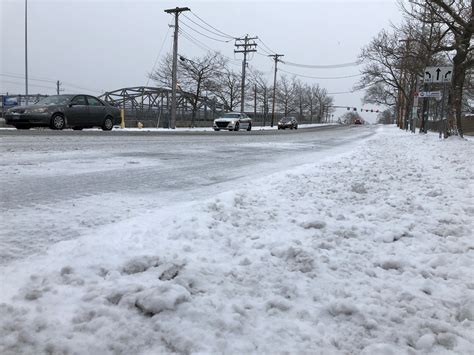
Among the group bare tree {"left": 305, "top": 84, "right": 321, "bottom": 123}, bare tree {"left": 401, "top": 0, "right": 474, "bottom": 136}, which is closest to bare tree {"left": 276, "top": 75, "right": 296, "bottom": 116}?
bare tree {"left": 305, "top": 84, "right": 321, "bottom": 123}

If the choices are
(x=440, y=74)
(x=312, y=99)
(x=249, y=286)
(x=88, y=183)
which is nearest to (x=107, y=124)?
(x=88, y=183)

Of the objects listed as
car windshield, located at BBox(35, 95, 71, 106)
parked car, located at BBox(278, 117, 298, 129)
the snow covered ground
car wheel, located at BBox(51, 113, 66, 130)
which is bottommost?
the snow covered ground

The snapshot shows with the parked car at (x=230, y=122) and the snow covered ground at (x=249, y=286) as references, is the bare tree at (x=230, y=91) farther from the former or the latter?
the snow covered ground at (x=249, y=286)

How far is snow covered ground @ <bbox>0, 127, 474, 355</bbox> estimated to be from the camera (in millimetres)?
2025

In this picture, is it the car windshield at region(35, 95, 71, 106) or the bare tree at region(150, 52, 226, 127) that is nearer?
the car windshield at region(35, 95, 71, 106)

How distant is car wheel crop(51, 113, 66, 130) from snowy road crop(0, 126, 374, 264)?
5.16 metres

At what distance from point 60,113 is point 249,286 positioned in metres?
15.0

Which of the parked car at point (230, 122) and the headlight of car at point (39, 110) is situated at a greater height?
the parked car at point (230, 122)

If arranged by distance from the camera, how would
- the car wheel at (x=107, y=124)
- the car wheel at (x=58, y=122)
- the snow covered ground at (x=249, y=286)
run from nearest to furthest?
the snow covered ground at (x=249, y=286)
the car wheel at (x=58, y=122)
the car wheel at (x=107, y=124)

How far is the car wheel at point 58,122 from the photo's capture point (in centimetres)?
1534

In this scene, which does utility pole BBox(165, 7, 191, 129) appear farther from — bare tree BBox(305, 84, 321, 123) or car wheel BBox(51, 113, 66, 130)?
bare tree BBox(305, 84, 321, 123)

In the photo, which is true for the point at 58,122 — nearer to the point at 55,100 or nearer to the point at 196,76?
the point at 55,100

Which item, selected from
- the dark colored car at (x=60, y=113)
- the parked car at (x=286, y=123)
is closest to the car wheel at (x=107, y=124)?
the dark colored car at (x=60, y=113)

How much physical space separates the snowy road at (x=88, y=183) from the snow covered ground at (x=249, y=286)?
0.35 metres
